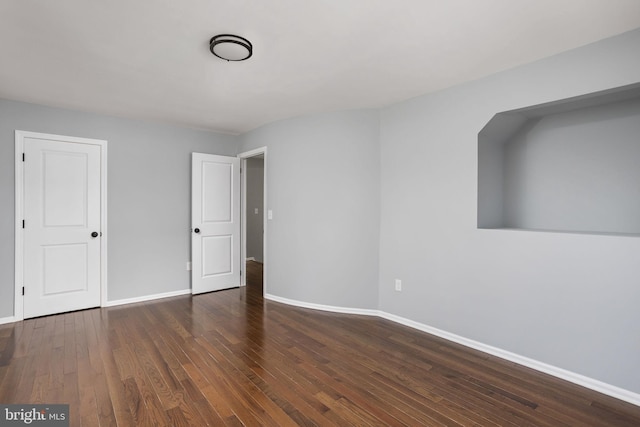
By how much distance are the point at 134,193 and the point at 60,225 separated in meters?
0.87

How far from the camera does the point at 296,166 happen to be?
4.17 m

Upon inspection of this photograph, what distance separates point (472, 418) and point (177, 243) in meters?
4.10

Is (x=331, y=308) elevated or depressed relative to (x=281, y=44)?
depressed

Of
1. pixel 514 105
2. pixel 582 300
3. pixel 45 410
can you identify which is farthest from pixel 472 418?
pixel 45 410

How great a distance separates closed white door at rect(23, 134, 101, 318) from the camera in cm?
363

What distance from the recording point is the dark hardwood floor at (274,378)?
196 cm

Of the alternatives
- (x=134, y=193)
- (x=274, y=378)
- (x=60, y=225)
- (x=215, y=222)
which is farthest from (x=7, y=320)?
(x=274, y=378)

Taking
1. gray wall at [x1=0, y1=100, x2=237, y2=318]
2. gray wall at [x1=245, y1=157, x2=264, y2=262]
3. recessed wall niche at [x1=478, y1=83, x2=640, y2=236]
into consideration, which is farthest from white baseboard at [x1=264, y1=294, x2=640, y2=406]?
gray wall at [x1=245, y1=157, x2=264, y2=262]

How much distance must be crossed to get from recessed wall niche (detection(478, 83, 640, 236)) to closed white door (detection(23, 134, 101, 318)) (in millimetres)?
4465

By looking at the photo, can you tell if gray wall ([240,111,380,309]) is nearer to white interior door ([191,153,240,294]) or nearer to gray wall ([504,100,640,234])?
white interior door ([191,153,240,294])

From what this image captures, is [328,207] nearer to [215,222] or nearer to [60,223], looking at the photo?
[215,222]

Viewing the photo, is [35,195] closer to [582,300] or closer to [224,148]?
[224,148]

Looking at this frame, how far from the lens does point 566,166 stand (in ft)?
9.41

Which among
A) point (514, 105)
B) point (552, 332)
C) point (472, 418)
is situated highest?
point (514, 105)
